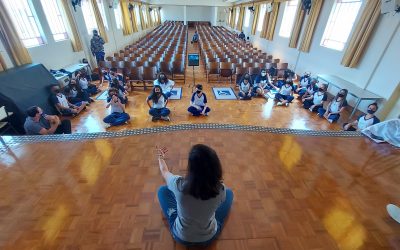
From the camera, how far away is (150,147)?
9.69ft

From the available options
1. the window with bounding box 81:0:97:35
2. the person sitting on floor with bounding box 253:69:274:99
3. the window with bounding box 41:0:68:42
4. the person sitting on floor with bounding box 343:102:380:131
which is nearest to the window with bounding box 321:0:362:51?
the person sitting on floor with bounding box 253:69:274:99

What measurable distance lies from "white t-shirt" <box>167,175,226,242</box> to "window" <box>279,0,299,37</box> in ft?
30.1

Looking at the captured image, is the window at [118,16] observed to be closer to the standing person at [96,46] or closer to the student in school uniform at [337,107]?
the standing person at [96,46]

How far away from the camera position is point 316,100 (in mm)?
4926

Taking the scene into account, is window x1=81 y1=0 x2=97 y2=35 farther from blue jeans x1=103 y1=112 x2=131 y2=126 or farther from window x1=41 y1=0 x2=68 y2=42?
blue jeans x1=103 y1=112 x2=131 y2=126

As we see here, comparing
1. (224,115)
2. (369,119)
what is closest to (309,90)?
(369,119)

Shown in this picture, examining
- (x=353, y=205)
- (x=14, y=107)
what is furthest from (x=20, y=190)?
(x=353, y=205)

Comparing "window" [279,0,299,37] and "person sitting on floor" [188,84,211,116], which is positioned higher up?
"window" [279,0,299,37]

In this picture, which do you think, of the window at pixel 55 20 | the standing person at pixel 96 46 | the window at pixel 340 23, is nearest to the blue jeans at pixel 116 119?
the window at pixel 55 20

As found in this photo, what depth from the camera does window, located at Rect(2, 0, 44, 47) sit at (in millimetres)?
4602

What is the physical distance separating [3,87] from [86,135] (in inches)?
76.3

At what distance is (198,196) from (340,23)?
Answer: 280 inches

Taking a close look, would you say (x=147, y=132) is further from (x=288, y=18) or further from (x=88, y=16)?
(x=288, y=18)

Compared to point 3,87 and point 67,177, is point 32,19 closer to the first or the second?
point 3,87
